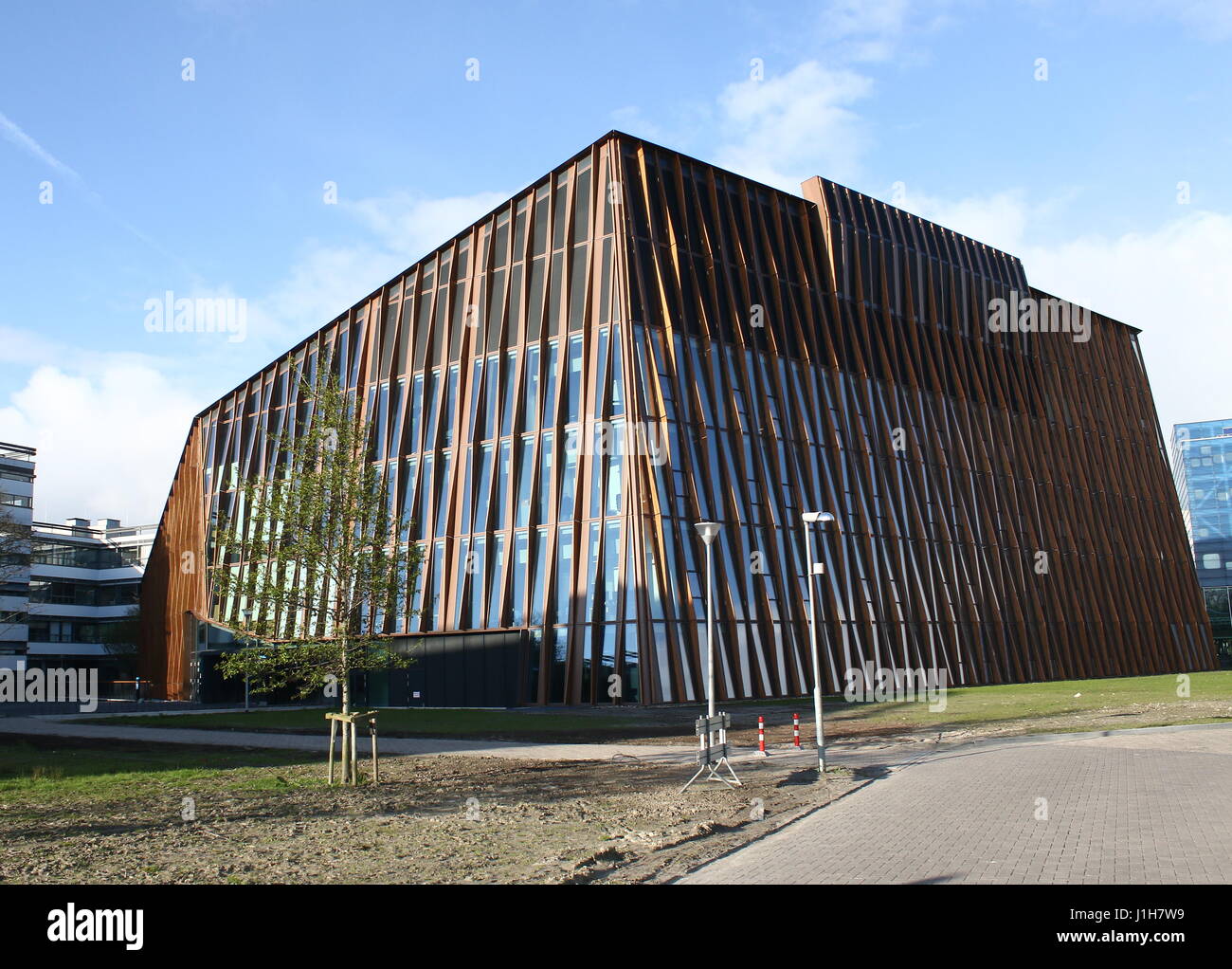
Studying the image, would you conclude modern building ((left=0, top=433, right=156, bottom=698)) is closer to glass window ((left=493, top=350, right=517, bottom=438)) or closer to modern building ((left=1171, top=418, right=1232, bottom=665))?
glass window ((left=493, top=350, right=517, bottom=438))

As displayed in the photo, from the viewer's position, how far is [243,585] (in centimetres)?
1831

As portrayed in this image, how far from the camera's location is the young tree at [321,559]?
18.0m

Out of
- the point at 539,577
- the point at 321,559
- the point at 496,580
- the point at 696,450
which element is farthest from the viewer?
the point at 496,580

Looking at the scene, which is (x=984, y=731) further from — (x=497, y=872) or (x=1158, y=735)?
(x=497, y=872)

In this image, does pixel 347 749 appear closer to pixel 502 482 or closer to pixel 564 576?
pixel 564 576

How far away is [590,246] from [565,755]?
27.5 meters

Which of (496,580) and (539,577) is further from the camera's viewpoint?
(496,580)

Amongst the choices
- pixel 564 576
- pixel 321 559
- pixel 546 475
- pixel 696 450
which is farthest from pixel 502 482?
pixel 321 559

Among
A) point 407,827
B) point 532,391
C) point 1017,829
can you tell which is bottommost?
point 1017,829

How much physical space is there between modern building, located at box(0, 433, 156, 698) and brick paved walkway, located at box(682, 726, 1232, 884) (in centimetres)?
8219

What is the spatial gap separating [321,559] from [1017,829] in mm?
12074

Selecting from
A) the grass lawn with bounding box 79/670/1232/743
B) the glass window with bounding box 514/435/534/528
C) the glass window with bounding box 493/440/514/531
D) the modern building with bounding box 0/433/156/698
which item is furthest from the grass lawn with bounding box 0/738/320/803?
the modern building with bounding box 0/433/156/698

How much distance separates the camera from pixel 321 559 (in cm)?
1798

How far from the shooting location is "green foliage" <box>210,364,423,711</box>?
18000mm
